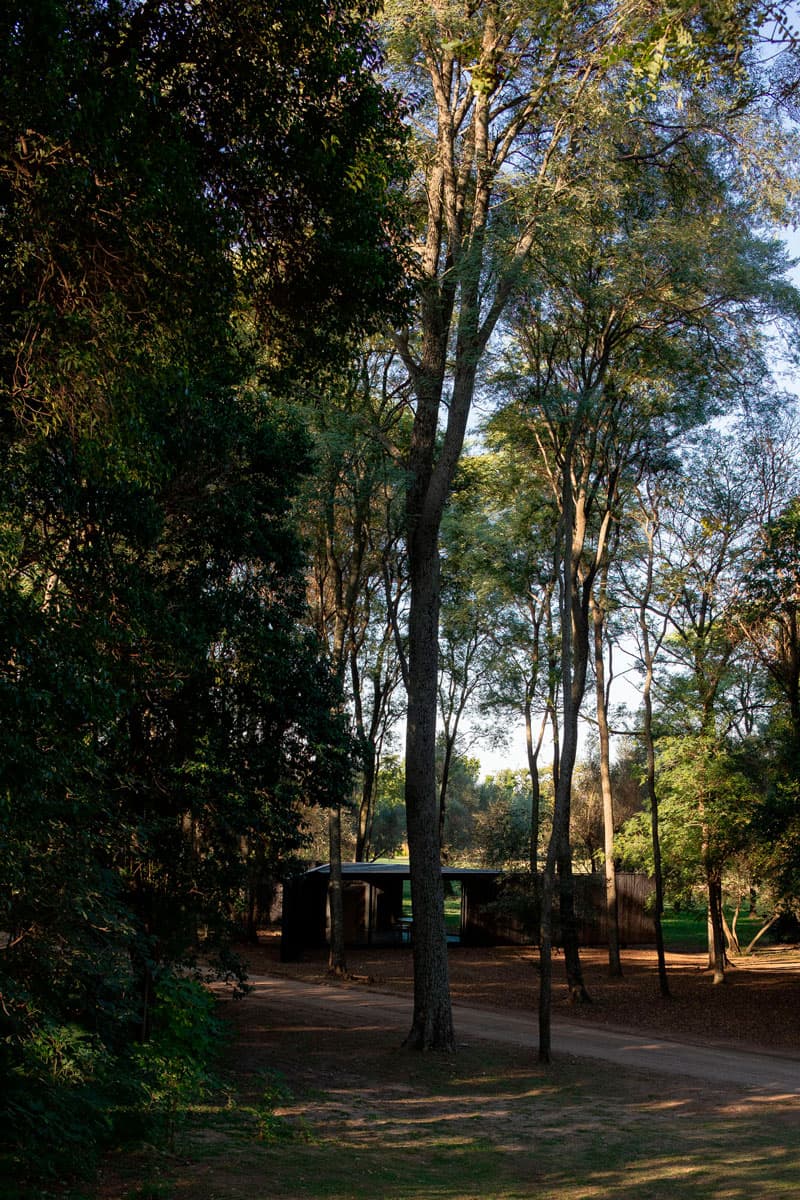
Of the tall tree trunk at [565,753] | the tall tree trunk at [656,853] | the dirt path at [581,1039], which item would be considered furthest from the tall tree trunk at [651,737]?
the dirt path at [581,1039]

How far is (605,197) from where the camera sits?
13.8m

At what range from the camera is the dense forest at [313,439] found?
18.0 ft

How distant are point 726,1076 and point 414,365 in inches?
401

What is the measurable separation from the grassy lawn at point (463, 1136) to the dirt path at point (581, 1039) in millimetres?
850

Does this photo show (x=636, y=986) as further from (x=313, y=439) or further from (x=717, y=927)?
(x=313, y=439)

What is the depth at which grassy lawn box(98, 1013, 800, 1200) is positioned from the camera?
23.5 feet

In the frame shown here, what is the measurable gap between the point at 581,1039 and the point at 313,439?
10.1m

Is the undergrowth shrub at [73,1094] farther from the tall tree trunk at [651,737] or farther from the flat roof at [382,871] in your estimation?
the flat roof at [382,871]

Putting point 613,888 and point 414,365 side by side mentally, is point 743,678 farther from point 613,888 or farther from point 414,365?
point 414,365

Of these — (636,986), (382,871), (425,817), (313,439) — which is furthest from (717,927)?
(313,439)

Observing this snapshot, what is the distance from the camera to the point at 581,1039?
52.2ft

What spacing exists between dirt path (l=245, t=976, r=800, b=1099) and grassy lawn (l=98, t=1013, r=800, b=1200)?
2.79 feet

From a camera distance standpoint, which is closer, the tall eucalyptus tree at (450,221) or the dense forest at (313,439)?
the dense forest at (313,439)

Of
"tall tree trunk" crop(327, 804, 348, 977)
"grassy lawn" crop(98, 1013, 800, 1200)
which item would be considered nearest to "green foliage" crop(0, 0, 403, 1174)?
"grassy lawn" crop(98, 1013, 800, 1200)
